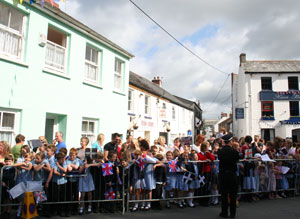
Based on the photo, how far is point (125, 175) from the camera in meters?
6.12

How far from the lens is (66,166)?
5746 mm

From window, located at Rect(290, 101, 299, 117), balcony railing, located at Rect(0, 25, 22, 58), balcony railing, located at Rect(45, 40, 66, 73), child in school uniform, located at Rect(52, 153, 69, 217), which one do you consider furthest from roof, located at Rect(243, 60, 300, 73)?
child in school uniform, located at Rect(52, 153, 69, 217)

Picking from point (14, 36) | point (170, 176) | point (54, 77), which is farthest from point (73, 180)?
point (14, 36)

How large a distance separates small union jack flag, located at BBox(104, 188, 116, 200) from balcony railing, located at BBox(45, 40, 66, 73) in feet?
17.8

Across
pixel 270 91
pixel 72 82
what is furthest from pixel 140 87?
pixel 270 91

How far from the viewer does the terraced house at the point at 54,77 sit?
25.3 ft

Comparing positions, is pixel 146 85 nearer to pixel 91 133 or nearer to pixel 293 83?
pixel 91 133

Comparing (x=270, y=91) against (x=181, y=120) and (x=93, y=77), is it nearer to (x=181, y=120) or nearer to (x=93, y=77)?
(x=181, y=120)

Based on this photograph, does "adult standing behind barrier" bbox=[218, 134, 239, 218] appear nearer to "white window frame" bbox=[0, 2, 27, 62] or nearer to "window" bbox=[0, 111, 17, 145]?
"window" bbox=[0, 111, 17, 145]

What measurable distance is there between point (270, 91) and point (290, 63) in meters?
5.21

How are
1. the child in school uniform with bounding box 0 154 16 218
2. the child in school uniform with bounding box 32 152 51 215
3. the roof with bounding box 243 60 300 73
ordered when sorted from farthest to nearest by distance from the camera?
1. the roof with bounding box 243 60 300 73
2. the child in school uniform with bounding box 32 152 51 215
3. the child in school uniform with bounding box 0 154 16 218

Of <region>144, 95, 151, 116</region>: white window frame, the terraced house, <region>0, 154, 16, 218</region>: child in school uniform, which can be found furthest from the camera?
<region>144, 95, 151, 116</region>: white window frame

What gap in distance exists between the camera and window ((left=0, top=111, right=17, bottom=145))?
7.41m

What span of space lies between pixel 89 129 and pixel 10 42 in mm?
4821
